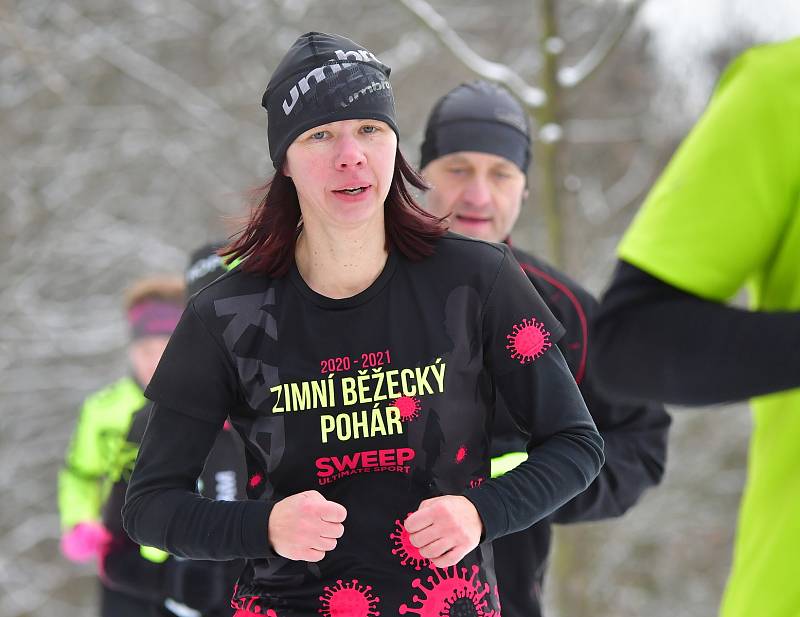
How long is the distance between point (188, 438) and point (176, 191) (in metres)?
12.3

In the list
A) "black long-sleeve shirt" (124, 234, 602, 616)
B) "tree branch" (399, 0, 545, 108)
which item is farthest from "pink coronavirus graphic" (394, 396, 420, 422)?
"tree branch" (399, 0, 545, 108)

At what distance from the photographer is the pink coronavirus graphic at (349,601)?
1.96 m

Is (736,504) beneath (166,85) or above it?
beneath

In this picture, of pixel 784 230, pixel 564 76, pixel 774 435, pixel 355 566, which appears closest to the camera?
pixel 784 230

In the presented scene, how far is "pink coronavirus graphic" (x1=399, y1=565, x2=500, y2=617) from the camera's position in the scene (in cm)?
197

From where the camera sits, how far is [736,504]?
1546cm

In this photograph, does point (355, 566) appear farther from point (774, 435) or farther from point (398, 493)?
point (774, 435)

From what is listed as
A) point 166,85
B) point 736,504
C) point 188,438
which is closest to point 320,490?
point 188,438

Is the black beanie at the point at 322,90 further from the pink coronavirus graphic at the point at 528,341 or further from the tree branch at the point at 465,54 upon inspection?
the tree branch at the point at 465,54

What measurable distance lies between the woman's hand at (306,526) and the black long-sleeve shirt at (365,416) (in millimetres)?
58

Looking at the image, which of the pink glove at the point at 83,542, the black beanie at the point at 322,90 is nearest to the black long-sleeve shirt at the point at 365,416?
the black beanie at the point at 322,90

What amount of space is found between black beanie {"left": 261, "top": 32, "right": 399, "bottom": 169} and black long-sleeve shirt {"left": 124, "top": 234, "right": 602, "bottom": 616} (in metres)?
0.32

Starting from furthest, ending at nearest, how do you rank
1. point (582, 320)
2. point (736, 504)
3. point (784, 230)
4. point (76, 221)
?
point (736, 504), point (76, 221), point (582, 320), point (784, 230)

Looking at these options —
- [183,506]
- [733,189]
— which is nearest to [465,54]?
[183,506]
